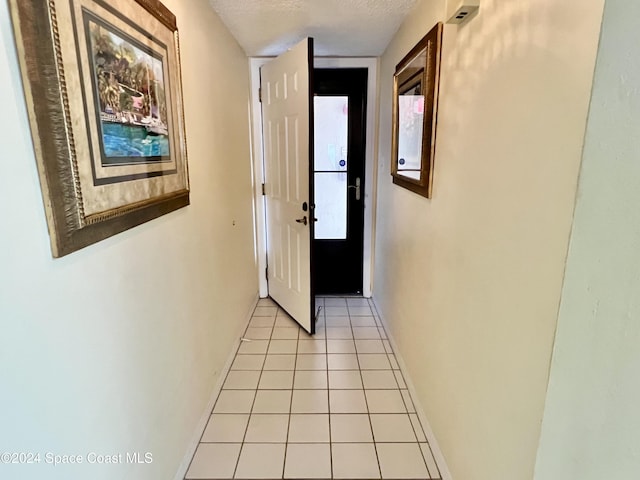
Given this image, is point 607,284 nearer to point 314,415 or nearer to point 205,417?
point 314,415

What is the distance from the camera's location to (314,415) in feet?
6.23

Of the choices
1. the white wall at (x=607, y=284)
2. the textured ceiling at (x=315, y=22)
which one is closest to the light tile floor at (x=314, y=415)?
the white wall at (x=607, y=284)

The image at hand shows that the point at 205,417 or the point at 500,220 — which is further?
the point at 205,417

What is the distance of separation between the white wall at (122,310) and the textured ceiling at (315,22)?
0.17m

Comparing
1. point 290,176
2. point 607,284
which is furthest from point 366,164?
point 607,284

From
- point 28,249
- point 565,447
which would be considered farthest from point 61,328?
point 565,447

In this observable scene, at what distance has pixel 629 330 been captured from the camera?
26.6 inches

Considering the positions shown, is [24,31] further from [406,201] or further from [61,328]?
[406,201]

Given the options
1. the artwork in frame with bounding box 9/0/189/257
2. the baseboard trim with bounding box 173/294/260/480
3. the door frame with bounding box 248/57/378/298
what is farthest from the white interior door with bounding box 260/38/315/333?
the artwork in frame with bounding box 9/0/189/257

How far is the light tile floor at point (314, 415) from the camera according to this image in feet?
5.21

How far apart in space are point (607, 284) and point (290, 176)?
2264mm

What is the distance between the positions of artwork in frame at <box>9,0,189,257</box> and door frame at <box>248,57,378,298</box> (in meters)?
1.70

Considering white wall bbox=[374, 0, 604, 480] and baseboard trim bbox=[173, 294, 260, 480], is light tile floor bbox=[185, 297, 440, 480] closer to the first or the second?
baseboard trim bbox=[173, 294, 260, 480]

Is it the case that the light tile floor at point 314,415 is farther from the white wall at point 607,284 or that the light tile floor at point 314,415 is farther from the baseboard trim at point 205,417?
the white wall at point 607,284
